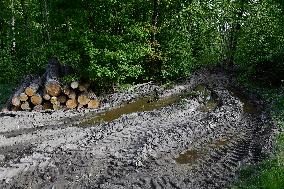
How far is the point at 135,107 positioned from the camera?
1902 centimetres

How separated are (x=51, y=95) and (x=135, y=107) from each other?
159 inches

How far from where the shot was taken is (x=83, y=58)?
66.5ft

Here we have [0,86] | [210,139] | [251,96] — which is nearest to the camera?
[210,139]

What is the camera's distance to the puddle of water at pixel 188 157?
11367mm

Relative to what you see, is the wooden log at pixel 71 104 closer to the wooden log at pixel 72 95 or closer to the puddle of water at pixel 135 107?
the wooden log at pixel 72 95

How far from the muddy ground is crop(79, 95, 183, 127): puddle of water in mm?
44

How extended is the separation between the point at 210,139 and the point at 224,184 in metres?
3.93

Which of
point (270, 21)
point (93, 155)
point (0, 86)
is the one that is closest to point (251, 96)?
point (270, 21)

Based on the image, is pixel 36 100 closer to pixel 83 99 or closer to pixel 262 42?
pixel 83 99

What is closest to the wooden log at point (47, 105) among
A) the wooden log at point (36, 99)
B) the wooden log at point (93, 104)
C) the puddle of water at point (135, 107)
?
the wooden log at point (36, 99)

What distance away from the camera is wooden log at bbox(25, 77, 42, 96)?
18.6m

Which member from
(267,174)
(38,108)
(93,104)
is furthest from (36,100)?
(267,174)

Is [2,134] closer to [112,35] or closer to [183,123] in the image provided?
[183,123]

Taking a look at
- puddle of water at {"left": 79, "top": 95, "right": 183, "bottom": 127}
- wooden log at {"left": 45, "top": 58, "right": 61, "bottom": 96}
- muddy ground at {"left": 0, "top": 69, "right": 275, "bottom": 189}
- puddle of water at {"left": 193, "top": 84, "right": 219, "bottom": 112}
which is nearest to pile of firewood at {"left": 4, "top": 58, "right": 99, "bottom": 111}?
wooden log at {"left": 45, "top": 58, "right": 61, "bottom": 96}
